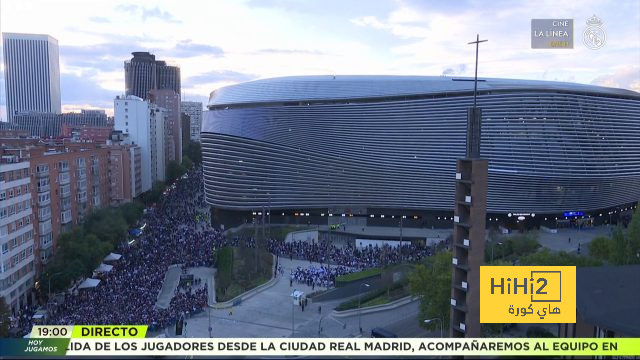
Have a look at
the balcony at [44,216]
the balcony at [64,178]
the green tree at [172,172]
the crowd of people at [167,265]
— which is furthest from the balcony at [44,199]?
the green tree at [172,172]

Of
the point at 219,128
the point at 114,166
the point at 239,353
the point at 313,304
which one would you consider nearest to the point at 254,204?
the point at 219,128

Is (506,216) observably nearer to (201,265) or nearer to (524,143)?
(524,143)

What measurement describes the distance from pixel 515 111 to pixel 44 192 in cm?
5461

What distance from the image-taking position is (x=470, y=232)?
64.0ft

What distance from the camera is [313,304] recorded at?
3472cm

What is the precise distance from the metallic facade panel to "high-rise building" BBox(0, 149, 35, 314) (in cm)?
3226

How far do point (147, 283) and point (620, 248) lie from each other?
3457 cm

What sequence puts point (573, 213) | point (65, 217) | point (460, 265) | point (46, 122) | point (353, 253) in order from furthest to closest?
point (46, 122), point (573, 213), point (353, 253), point (65, 217), point (460, 265)

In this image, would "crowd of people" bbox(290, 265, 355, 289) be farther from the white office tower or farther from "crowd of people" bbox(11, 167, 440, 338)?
the white office tower

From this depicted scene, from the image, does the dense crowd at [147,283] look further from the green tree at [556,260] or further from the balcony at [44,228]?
the green tree at [556,260]

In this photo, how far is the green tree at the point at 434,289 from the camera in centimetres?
2573
